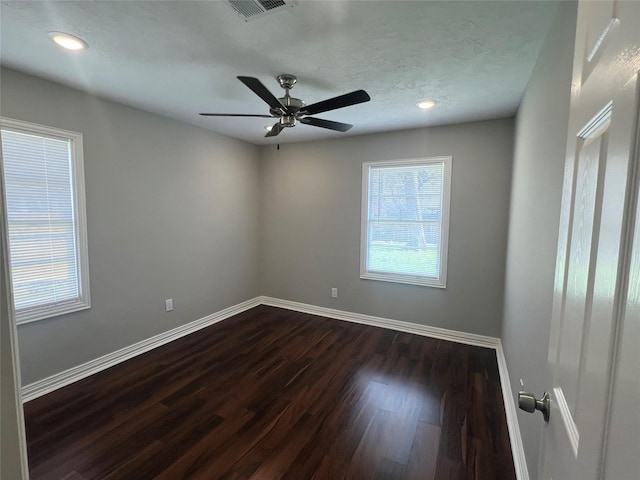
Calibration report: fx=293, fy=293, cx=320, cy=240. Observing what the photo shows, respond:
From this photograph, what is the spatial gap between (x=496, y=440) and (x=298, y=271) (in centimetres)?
307

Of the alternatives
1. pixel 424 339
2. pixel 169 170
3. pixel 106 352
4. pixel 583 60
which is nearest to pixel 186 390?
pixel 106 352

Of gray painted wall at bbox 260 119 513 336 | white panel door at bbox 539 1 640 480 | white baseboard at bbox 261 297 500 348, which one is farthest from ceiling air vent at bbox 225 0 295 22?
white baseboard at bbox 261 297 500 348

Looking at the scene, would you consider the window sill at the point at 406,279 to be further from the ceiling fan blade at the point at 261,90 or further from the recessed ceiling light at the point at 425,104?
the ceiling fan blade at the point at 261,90

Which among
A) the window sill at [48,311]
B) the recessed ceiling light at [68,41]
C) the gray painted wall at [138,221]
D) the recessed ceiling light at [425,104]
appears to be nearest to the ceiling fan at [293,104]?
the recessed ceiling light at [68,41]

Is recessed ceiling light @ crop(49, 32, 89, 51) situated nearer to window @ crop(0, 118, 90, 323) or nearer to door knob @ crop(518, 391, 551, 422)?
window @ crop(0, 118, 90, 323)

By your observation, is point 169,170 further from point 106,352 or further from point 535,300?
point 535,300

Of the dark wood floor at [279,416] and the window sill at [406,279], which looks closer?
the dark wood floor at [279,416]

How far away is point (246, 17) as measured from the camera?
157 centimetres

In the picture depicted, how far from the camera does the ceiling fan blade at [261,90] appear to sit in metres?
1.75

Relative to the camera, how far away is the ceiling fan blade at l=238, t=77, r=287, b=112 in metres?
1.75

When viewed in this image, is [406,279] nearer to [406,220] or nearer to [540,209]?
[406,220]

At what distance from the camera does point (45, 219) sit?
95.3 inches

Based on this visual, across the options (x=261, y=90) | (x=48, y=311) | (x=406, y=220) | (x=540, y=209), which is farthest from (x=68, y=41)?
(x=406, y=220)

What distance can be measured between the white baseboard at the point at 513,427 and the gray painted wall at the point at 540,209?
3.9 inches
